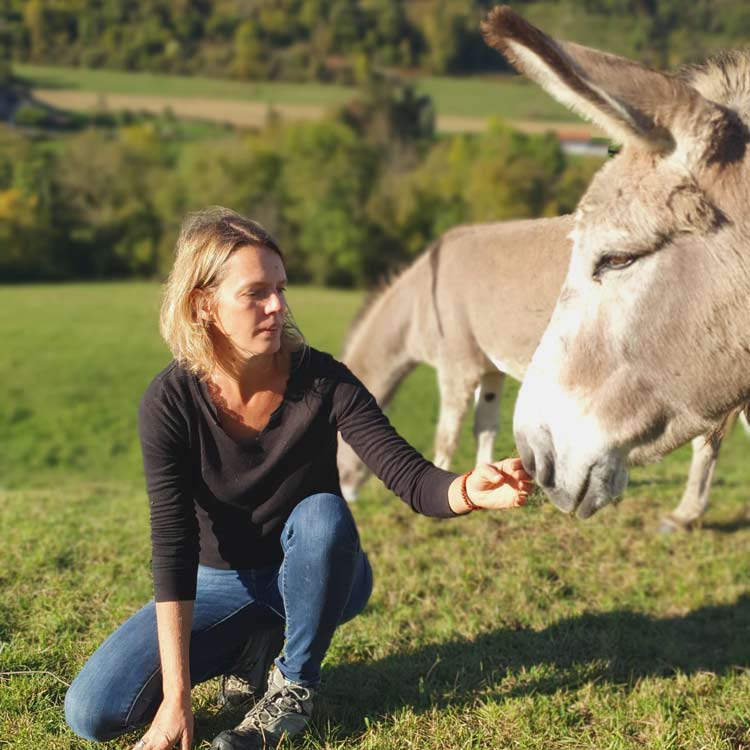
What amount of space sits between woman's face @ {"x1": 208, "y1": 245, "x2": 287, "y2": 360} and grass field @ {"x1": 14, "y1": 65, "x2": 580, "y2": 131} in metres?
65.6

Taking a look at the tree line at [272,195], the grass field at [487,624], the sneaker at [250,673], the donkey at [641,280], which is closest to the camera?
the donkey at [641,280]

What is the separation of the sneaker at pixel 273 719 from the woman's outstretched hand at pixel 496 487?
0.88m

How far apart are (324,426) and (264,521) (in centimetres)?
40

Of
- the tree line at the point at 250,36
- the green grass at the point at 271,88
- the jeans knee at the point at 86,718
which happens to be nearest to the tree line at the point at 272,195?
the green grass at the point at 271,88

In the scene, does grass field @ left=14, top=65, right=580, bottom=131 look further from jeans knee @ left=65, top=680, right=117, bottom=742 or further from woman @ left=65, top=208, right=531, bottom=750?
jeans knee @ left=65, top=680, right=117, bottom=742

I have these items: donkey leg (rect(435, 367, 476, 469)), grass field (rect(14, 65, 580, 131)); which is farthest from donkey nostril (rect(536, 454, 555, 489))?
grass field (rect(14, 65, 580, 131))

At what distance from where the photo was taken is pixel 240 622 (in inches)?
120

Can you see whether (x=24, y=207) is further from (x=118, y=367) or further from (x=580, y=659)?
(x=580, y=659)

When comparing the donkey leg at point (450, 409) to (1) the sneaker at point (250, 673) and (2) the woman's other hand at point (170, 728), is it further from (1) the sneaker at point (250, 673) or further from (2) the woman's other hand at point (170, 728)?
(2) the woman's other hand at point (170, 728)

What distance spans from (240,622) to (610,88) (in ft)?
7.08

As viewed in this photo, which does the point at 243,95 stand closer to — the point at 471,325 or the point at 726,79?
the point at 471,325

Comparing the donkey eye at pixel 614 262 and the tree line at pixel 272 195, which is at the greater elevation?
the donkey eye at pixel 614 262

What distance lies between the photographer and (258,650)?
317cm

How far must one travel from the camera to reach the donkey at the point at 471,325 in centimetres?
482
